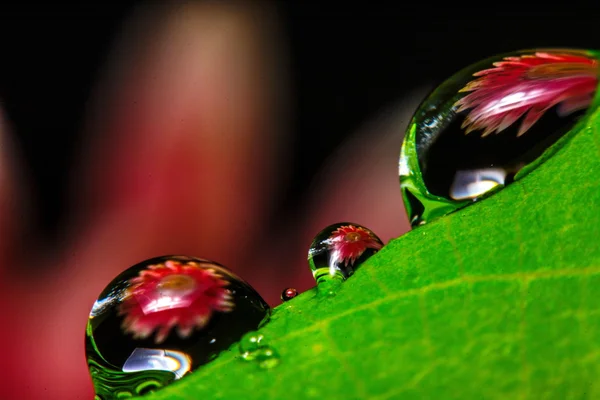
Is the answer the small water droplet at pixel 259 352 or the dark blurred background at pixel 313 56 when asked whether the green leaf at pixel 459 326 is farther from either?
the dark blurred background at pixel 313 56

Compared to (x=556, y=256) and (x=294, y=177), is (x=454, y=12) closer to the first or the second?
(x=294, y=177)

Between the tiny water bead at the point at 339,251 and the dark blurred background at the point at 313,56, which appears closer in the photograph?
the tiny water bead at the point at 339,251

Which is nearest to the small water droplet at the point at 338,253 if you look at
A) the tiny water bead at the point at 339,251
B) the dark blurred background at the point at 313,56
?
the tiny water bead at the point at 339,251

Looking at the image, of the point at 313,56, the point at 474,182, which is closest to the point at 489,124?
the point at 474,182

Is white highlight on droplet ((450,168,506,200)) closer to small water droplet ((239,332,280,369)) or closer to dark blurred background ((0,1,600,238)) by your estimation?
small water droplet ((239,332,280,369))

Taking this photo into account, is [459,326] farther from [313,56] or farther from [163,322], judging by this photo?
[313,56]

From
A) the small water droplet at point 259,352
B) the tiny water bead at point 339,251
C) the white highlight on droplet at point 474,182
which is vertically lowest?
the tiny water bead at point 339,251

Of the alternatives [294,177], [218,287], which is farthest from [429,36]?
[218,287]

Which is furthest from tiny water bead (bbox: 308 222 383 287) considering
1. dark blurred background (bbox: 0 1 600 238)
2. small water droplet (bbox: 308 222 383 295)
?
dark blurred background (bbox: 0 1 600 238)
